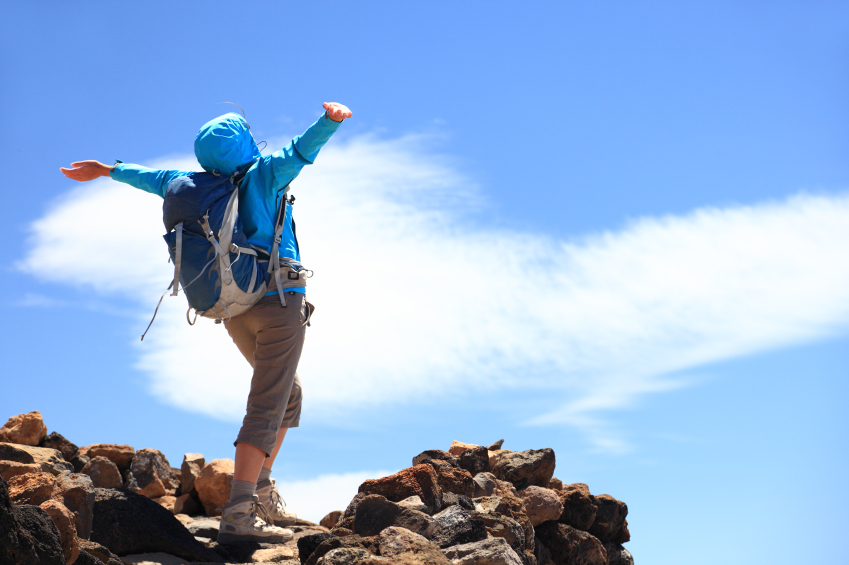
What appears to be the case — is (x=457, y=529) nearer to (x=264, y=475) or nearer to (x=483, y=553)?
(x=483, y=553)

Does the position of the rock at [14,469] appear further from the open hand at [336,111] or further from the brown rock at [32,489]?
the open hand at [336,111]

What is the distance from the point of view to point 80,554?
4.38m

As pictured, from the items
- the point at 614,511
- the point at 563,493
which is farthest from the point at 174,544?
the point at 614,511

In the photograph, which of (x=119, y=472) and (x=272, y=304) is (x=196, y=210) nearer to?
(x=272, y=304)

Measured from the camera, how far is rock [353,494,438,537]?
5.29 m

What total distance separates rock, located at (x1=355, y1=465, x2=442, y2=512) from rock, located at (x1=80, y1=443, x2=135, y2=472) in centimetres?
456

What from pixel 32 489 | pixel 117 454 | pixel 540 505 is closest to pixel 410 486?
pixel 540 505

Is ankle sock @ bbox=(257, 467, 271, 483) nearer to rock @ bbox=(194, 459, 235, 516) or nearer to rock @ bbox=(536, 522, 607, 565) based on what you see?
rock @ bbox=(194, 459, 235, 516)

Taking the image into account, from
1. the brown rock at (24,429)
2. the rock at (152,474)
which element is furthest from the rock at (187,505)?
the brown rock at (24,429)

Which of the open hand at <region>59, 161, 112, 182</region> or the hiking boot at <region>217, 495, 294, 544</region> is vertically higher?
the open hand at <region>59, 161, 112, 182</region>

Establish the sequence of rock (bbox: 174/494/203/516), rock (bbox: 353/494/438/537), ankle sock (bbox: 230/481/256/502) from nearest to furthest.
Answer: rock (bbox: 353/494/438/537) < ankle sock (bbox: 230/481/256/502) < rock (bbox: 174/494/203/516)

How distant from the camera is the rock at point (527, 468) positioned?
7.98 metres

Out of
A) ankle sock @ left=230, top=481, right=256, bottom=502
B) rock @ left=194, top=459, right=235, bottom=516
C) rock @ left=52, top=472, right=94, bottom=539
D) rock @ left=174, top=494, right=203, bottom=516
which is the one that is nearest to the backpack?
rock @ left=52, top=472, right=94, bottom=539

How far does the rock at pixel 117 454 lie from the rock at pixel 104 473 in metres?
0.38
